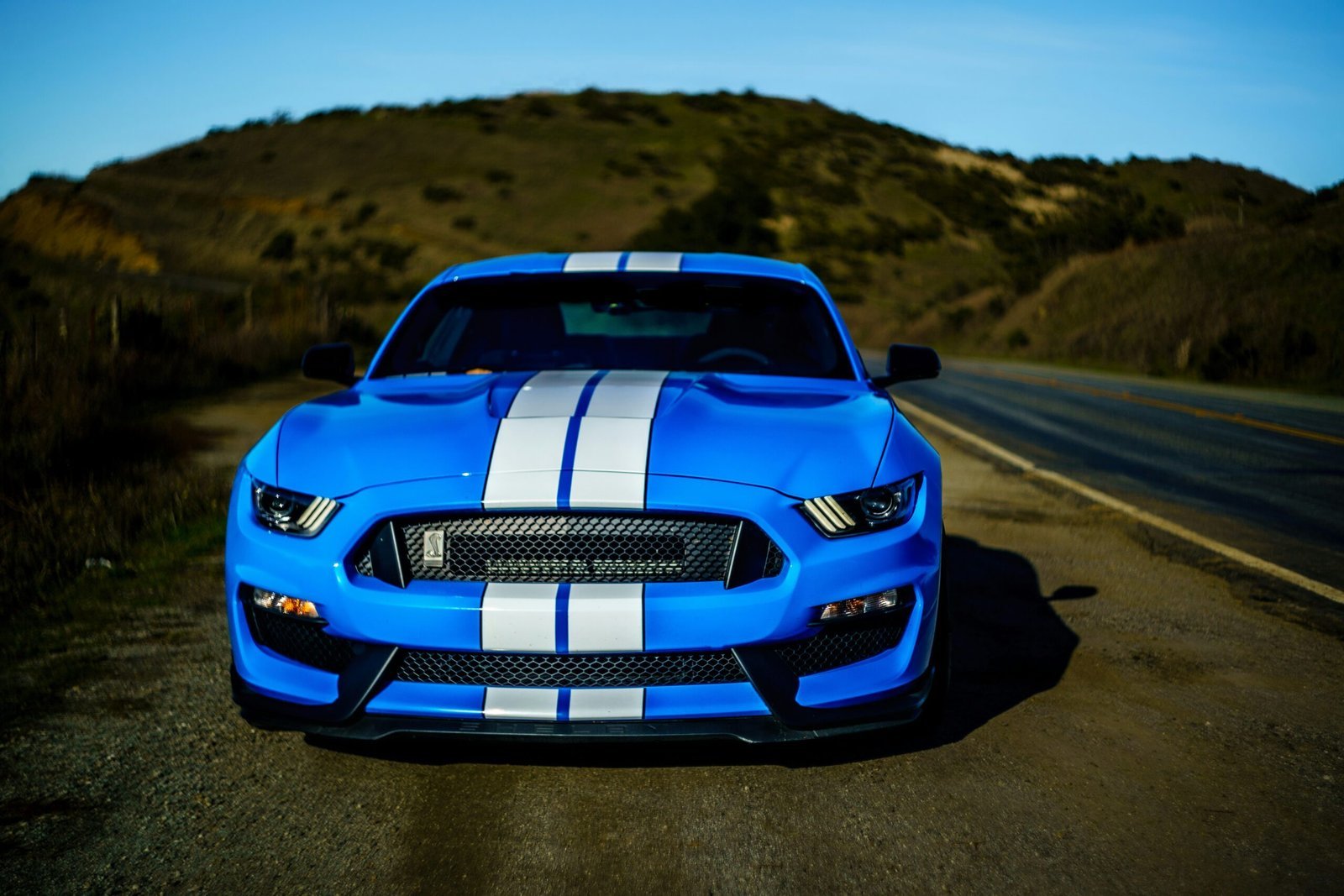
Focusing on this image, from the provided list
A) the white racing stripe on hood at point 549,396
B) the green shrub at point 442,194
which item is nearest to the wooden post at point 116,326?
the white racing stripe on hood at point 549,396

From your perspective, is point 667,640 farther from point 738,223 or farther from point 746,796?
point 738,223

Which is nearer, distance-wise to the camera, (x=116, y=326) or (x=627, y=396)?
(x=627, y=396)

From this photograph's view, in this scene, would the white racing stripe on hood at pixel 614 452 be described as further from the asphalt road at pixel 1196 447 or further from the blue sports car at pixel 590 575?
the asphalt road at pixel 1196 447

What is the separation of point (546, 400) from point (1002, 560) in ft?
12.2

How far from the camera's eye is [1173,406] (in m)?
17.6

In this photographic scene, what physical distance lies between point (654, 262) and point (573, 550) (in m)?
2.18

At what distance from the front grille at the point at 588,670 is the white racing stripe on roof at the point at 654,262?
7.41 ft

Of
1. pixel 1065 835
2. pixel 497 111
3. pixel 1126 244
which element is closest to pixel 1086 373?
pixel 1126 244

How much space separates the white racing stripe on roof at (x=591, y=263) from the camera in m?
5.10

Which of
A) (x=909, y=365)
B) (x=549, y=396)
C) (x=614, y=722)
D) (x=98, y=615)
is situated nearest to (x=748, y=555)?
(x=614, y=722)

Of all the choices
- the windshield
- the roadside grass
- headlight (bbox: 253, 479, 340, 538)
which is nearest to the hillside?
the roadside grass

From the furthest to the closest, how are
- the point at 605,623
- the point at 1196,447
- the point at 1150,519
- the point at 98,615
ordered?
the point at 1196,447
the point at 1150,519
the point at 98,615
the point at 605,623

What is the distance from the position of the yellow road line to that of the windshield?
10.3 m

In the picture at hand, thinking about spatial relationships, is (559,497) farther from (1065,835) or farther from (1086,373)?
(1086,373)
